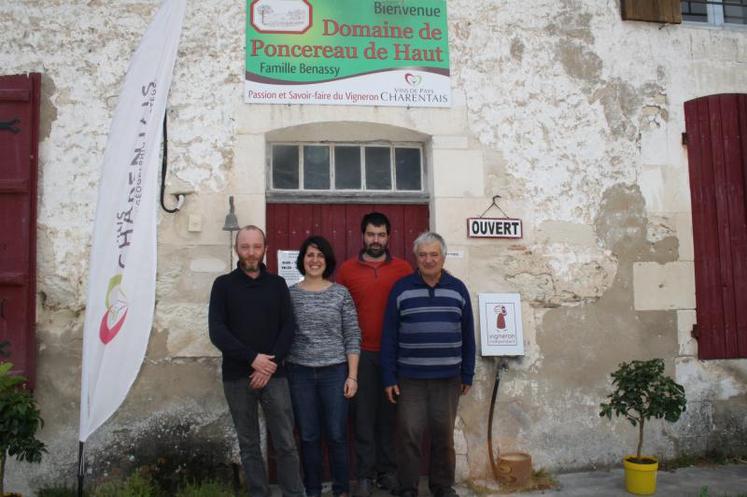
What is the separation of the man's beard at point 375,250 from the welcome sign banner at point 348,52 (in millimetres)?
1228

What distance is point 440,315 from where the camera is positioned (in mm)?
4461

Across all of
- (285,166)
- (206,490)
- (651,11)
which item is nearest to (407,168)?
(285,166)

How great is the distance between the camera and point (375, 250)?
4.71 metres

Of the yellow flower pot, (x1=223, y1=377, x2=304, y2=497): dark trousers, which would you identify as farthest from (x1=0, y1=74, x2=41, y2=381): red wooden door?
the yellow flower pot

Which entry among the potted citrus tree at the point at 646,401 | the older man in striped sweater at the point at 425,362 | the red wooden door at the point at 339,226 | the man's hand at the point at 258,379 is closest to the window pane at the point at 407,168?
the red wooden door at the point at 339,226

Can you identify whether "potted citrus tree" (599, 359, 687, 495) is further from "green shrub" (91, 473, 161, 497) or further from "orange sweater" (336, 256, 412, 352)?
"green shrub" (91, 473, 161, 497)

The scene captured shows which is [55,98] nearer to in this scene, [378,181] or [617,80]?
[378,181]

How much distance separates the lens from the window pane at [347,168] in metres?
5.42

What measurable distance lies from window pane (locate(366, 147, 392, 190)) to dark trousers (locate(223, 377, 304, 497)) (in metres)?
1.91

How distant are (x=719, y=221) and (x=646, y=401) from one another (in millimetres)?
1849

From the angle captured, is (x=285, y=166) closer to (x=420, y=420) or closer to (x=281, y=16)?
(x=281, y=16)

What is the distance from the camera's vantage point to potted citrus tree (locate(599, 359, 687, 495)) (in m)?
4.63

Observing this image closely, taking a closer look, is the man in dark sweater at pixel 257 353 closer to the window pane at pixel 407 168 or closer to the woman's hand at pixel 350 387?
the woman's hand at pixel 350 387

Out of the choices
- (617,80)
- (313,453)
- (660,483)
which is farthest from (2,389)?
(617,80)
